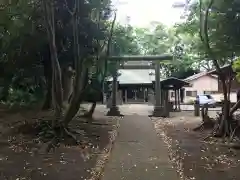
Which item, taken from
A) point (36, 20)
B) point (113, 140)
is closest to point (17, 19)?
point (36, 20)

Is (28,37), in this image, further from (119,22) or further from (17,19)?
(119,22)

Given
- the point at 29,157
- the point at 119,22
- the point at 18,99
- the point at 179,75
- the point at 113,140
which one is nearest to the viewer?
the point at 29,157

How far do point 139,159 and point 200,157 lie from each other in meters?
1.68

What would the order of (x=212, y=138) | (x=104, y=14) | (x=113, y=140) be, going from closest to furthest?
(x=113, y=140) → (x=212, y=138) → (x=104, y=14)

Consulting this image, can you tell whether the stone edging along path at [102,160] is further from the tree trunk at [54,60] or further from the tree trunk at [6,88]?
the tree trunk at [6,88]

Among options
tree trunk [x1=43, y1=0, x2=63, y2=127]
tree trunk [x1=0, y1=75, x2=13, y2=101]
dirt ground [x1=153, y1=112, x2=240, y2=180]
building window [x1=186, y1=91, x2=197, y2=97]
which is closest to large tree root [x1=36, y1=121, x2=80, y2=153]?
Result: tree trunk [x1=43, y1=0, x2=63, y2=127]

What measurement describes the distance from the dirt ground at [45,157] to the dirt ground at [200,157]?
200 cm

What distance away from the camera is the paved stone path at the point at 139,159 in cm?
786

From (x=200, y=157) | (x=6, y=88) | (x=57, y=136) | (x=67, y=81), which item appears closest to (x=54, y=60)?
(x=57, y=136)

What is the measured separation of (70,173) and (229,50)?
7372mm

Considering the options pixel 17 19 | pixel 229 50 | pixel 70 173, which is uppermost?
pixel 17 19

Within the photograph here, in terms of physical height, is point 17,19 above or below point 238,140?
above

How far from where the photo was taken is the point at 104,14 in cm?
1736

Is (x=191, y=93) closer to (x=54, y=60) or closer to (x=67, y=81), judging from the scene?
(x=67, y=81)
